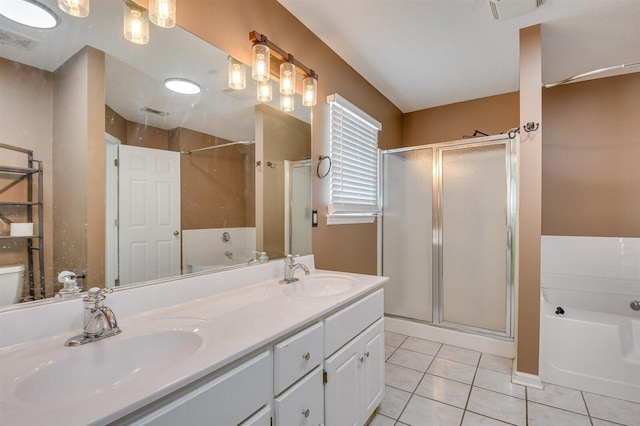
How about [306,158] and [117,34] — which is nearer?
[117,34]

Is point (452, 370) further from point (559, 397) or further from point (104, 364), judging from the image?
point (104, 364)

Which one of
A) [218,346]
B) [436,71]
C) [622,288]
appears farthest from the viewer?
[436,71]

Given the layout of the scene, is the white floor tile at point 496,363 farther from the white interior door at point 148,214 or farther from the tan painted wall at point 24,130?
the tan painted wall at point 24,130

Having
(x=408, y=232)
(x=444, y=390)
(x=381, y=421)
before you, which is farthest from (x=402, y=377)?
(x=408, y=232)

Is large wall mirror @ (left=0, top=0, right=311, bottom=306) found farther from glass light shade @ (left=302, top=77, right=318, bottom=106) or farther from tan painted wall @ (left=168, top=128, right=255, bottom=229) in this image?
glass light shade @ (left=302, top=77, right=318, bottom=106)

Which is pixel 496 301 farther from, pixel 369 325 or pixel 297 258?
pixel 297 258

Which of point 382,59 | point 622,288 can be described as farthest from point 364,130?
point 622,288

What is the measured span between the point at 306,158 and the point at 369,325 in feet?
3.82

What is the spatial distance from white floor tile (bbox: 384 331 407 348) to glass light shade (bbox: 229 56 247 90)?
2.54 meters

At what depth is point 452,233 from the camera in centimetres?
286

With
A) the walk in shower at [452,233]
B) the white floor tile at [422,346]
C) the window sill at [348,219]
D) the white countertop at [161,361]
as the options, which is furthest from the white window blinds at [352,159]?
the white floor tile at [422,346]

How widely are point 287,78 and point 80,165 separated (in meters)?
1.20

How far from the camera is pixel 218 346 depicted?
2.79 feet

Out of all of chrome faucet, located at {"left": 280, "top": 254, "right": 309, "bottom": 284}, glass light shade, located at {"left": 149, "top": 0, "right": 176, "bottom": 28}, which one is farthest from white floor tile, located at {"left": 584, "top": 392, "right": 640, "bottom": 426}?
glass light shade, located at {"left": 149, "top": 0, "right": 176, "bottom": 28}
